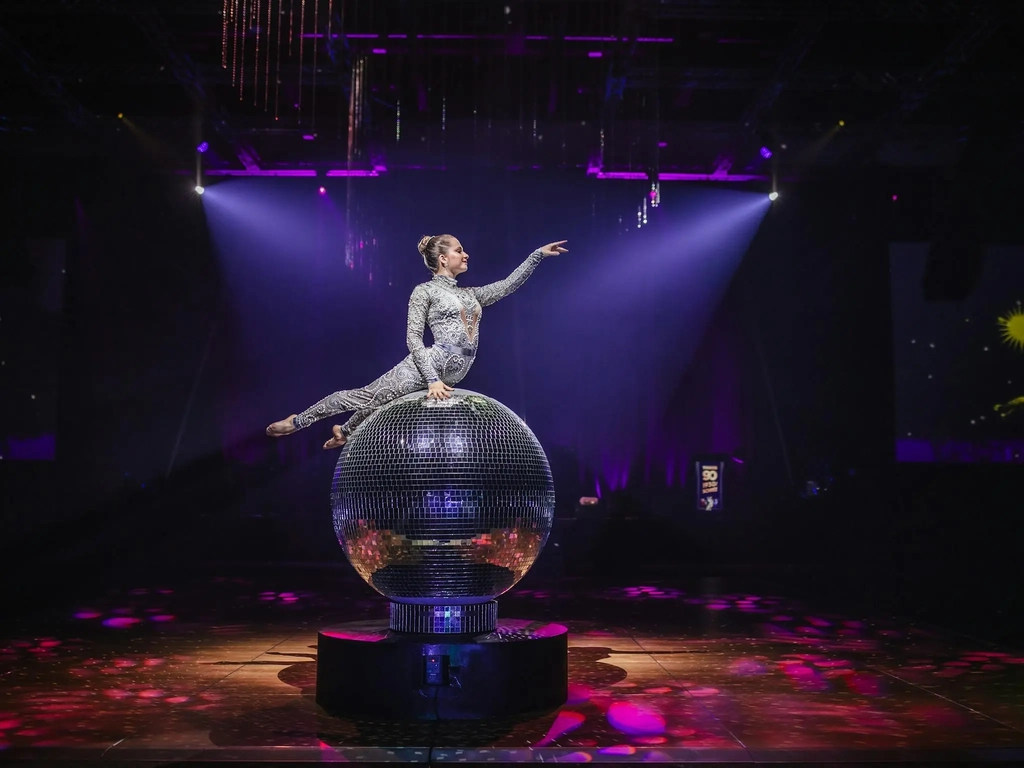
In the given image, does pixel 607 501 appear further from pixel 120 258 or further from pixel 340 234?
pixel 120 258

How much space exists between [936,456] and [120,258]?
1185 centimetres

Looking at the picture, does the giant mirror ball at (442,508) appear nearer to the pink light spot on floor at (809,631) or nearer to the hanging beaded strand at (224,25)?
the pink light spot on floor at (809,631)

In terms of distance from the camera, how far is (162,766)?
3.18 m

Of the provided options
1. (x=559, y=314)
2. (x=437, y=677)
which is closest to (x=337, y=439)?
(x=437, y=677)

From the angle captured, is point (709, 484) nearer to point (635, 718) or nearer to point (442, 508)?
point (635, 718)

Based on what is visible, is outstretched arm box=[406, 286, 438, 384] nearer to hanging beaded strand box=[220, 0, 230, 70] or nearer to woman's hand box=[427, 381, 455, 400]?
woman's hand box=[427, 381, 455, 400]

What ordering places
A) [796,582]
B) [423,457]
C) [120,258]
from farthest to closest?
1. [120,258]
2. [796,582]
3. [423,457]

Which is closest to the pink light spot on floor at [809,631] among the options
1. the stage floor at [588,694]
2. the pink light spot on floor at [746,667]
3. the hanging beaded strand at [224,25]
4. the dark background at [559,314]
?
the stage floor at [588,694]

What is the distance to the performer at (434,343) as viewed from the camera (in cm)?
464

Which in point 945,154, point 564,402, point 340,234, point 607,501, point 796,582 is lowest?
point 796,582

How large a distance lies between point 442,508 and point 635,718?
120 cm

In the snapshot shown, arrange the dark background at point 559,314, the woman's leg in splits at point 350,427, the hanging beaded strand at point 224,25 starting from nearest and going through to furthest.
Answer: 1. the woman's leg in splits at point 350,427
2. the hanging beaded strand at point 224,25
3. the dark background at point 559,314

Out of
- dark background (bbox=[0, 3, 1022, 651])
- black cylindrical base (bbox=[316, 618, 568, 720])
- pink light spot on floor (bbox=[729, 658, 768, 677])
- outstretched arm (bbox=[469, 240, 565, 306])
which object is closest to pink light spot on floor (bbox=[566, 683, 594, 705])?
black cylindrical base (bbox=[316, 618, 568, 720])

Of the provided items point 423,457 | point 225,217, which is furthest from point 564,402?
point 423,457
